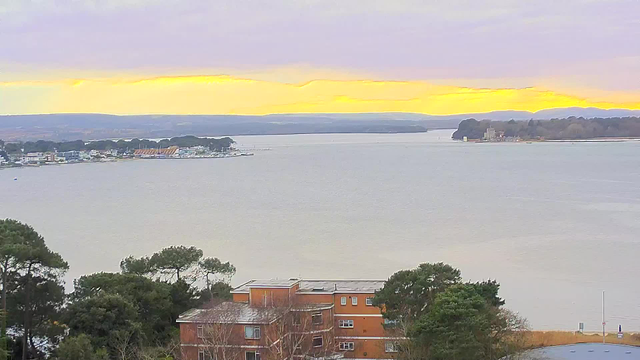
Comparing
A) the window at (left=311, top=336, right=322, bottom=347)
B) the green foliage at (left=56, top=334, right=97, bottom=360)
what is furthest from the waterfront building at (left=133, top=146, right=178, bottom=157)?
the green foliage at (left=56, top=334, right=97, bottom=360)

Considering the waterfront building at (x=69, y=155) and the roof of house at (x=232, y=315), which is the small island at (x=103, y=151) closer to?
the waterfront building at (x=69, y=155)

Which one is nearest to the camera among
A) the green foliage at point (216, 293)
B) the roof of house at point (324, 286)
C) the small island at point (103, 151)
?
the roof of house at point (324, 286)

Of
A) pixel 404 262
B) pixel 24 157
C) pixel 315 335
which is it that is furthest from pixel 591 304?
pixel 24 157

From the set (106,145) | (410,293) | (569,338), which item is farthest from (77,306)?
(106,145)

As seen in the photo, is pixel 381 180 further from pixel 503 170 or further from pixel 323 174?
pixel 503 170

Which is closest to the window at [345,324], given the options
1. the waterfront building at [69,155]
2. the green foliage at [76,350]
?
the green foliage at [76,350]

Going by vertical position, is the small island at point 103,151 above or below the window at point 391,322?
below

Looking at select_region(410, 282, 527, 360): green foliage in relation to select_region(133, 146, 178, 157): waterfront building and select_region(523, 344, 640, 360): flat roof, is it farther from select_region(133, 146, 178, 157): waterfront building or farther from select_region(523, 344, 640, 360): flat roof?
select_region(133, 146, 178, 157): waterfront building

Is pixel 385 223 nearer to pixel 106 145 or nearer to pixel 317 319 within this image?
pixel 317 319
